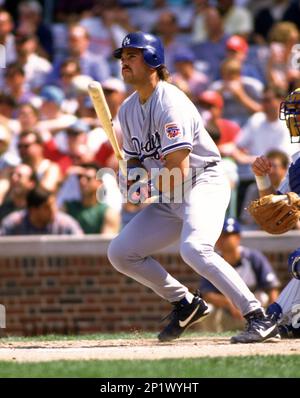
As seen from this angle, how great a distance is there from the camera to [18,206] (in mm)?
12297

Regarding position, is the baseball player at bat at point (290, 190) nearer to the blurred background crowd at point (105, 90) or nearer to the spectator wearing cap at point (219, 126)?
the blurred background crowd at point (105, 90)

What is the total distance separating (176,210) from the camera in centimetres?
710

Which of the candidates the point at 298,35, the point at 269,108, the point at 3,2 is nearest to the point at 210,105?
the point at 269,108

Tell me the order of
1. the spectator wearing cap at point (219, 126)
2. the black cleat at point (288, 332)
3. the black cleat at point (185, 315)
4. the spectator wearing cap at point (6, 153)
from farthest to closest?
the spectator wearing cap at point (6, 153) → the spectator wearing cap at point (219, 126) → the black cleat at point (288, 332) → the black cleat at point (185, 315)

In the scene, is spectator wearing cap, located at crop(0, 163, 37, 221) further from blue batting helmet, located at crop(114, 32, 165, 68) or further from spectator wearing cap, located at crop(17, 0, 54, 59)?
blue batting helmet, located at crop(114, 32, 165, 68)

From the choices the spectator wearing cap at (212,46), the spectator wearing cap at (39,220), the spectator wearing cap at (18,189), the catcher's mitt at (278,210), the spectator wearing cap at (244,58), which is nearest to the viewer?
the catcher's mitt at (278,210)

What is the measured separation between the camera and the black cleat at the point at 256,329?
694 cm

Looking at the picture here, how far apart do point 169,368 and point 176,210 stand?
5.00 ft

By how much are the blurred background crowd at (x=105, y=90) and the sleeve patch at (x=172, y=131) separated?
4452 millimetres

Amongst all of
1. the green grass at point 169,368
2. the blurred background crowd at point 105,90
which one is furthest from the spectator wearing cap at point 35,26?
the green grass at point 169,368

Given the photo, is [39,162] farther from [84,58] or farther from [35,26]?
[35,26]

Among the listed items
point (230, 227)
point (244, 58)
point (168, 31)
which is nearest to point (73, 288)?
point (230, 227)

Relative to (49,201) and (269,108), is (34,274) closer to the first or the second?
(49,201)

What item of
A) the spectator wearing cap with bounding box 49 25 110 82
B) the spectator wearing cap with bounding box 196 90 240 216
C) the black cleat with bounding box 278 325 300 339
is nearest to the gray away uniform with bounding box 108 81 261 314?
the black cleat with bounding box 278 325 300 339
